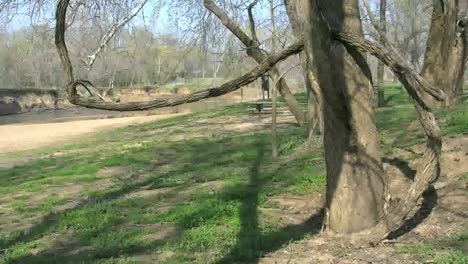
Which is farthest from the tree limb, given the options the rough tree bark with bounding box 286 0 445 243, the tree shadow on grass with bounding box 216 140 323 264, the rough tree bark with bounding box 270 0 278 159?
the rough tree bark with bounding box 270 0 278 159

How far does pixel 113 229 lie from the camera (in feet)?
24.6

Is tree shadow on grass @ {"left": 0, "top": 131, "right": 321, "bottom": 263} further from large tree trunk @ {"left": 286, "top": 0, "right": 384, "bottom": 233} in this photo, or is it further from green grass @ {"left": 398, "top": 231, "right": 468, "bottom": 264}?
green grass @ {"left": 398, "top": 231, "right": 468, "bottom": 264}

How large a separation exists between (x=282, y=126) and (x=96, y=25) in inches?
371

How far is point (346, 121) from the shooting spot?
622cm

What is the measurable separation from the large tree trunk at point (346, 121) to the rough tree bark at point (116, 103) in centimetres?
32

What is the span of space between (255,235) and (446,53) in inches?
342

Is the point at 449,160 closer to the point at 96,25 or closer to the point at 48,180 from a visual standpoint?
the point at 96,25

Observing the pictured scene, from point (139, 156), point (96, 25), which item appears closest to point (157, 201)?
point (96, 25)

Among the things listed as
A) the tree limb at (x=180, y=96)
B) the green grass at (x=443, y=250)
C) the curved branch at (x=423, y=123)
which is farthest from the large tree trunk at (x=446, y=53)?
the tree limb at (x=180, y=96)

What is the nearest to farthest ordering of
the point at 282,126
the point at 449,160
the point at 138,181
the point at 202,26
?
the point at 449,160, the point at 138,181, the point at 202,26, the point at 282,126

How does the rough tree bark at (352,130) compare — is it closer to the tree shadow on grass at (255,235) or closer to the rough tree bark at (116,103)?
the rough tree bark at (116,103)

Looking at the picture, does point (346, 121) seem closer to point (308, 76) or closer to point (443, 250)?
point (308, 76)

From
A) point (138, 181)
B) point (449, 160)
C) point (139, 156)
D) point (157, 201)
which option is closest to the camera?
point (449, 160)

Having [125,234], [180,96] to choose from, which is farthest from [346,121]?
[125,234]
